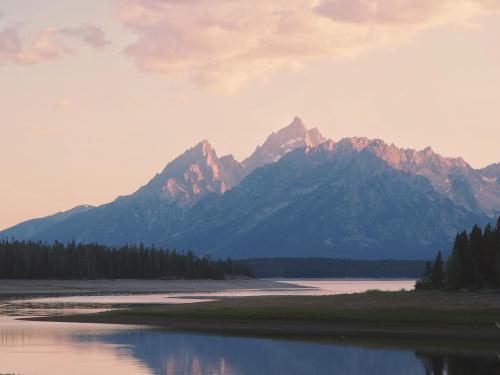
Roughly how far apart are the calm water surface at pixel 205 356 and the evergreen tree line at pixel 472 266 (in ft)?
155

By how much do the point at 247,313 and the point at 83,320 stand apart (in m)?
16.9

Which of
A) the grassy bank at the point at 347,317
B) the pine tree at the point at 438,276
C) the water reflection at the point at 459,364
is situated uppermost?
the pine tree at the point at 438,276

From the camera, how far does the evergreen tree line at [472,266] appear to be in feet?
397

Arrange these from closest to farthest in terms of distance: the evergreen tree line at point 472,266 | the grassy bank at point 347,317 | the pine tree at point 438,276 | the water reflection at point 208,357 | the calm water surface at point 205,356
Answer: the water reflection at point 208,357
the calm water surface at point 205,356
the grassy bank at point 347,317
the evergreen tree line at point 472,266
the pine tree at point 438,276

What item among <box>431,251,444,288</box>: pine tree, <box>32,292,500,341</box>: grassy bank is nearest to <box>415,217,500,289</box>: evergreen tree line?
<box>431,251,444,288</box>: pine tree

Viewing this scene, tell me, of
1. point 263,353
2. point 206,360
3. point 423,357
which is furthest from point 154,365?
point 423,357

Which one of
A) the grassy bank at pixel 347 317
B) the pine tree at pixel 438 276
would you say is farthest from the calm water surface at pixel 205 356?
the pine tree at pixel 438 276

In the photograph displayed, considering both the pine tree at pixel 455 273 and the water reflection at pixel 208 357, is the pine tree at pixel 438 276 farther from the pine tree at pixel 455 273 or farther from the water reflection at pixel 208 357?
the water reflection at pixel 208 357

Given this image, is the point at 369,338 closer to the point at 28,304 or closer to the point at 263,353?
the point at 263,353

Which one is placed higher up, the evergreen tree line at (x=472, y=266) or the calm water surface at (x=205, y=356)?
the evergreen tree line at (x=472, y=266)

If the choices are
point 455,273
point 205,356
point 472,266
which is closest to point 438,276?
point 455,273

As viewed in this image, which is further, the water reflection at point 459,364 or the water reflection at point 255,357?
the water reflection at point 255,357

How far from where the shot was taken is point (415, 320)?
9000cm

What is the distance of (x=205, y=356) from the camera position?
69.6 meters
